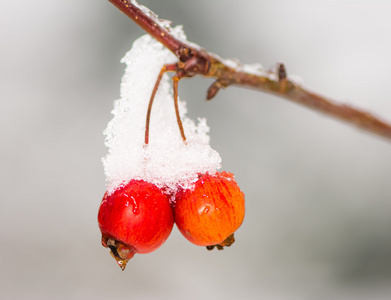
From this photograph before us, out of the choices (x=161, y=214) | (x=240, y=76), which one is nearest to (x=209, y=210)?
(x=161, y=214)

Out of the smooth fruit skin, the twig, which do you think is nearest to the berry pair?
the smooth fruit skin

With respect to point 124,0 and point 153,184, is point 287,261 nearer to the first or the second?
point 153,184

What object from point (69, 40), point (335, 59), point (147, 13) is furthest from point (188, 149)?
point (69, 40)

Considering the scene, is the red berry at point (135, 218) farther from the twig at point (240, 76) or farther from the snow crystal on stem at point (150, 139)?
the twig at point (240, 76)

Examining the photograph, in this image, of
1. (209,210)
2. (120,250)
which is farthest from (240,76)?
(120,250)

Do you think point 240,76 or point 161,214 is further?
point 161,214

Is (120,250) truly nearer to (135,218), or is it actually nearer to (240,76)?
(135,218)

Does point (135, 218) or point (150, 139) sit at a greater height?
point (150, 139)
